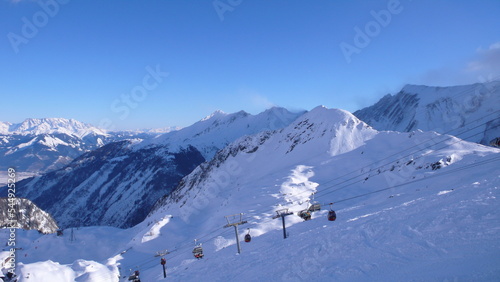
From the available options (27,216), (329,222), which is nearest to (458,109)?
(329,222)

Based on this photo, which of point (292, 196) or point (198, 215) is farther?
point (198, 215)

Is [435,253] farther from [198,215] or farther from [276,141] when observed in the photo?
[276,141]

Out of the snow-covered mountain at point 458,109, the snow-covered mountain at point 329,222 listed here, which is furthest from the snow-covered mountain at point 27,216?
the snow-covered mountain at point 458,109

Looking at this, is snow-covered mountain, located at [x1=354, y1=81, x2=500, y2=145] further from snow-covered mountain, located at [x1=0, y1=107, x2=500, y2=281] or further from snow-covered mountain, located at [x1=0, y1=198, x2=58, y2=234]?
snow-covered mountain, located at [x1=0, y1=198, x2=58, y2=234]

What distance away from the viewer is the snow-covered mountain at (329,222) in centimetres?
1280

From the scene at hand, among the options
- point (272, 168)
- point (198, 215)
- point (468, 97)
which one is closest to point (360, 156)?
point (272, 168)

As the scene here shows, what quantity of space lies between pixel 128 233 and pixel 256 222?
138ft

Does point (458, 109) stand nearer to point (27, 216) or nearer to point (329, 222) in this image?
point (329, 222)

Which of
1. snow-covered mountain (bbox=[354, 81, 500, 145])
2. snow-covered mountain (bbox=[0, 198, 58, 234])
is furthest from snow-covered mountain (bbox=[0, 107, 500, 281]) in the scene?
snow-covered mountain (bbox=[354, 81, 500, 145])

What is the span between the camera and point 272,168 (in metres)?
65.5

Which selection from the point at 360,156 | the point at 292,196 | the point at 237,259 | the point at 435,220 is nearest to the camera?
the point at 435,220

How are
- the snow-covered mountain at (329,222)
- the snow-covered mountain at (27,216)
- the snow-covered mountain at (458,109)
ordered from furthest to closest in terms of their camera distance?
the snow-covered mountain at (458,109) → the snow-covered mountain at (27,216) → the snow-covered mountain at (329,222)

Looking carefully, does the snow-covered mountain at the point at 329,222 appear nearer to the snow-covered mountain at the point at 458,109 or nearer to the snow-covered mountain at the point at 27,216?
the snow-covered mountain at the point at 27,216

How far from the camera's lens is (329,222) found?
2617 cm
